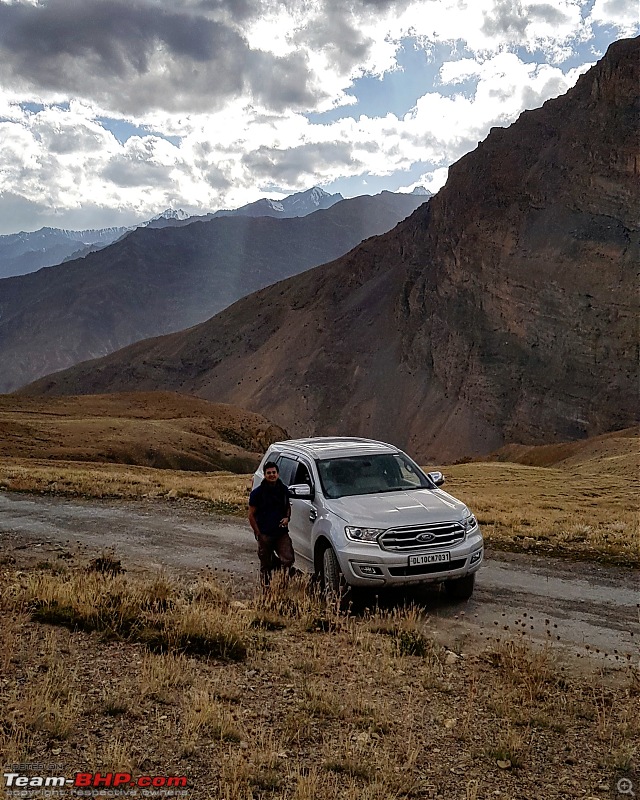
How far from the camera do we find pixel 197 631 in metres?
5.86

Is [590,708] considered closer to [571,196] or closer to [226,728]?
[226,728]

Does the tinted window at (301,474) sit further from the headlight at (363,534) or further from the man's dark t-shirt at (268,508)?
the headlight at (363,534)

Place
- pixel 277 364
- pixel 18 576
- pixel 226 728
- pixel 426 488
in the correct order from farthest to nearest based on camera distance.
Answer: pixel 277 364 < pixel 426 488 < pixel 18 576 < pixel 226 728

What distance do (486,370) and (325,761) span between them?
61774mm

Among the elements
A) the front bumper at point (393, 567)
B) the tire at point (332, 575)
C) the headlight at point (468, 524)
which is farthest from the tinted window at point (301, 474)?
the headlight at point (468, 524)

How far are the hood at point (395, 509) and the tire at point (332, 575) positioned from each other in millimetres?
502

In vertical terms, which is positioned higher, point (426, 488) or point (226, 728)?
point (426, 488)

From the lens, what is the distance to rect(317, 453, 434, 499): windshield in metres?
8.45

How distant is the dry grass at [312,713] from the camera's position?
3.92 metres

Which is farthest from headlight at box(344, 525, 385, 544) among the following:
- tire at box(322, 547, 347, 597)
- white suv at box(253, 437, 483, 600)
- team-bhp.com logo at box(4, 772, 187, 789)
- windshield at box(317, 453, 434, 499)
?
team-bhp.com logo at box(4, 772, 187, 789)

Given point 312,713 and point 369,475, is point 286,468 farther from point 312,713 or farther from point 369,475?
point 312,713

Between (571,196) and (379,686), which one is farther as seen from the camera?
(571,196)

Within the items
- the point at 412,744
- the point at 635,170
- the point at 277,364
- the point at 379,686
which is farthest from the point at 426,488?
the point at 277,364

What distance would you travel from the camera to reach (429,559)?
7.30 m
